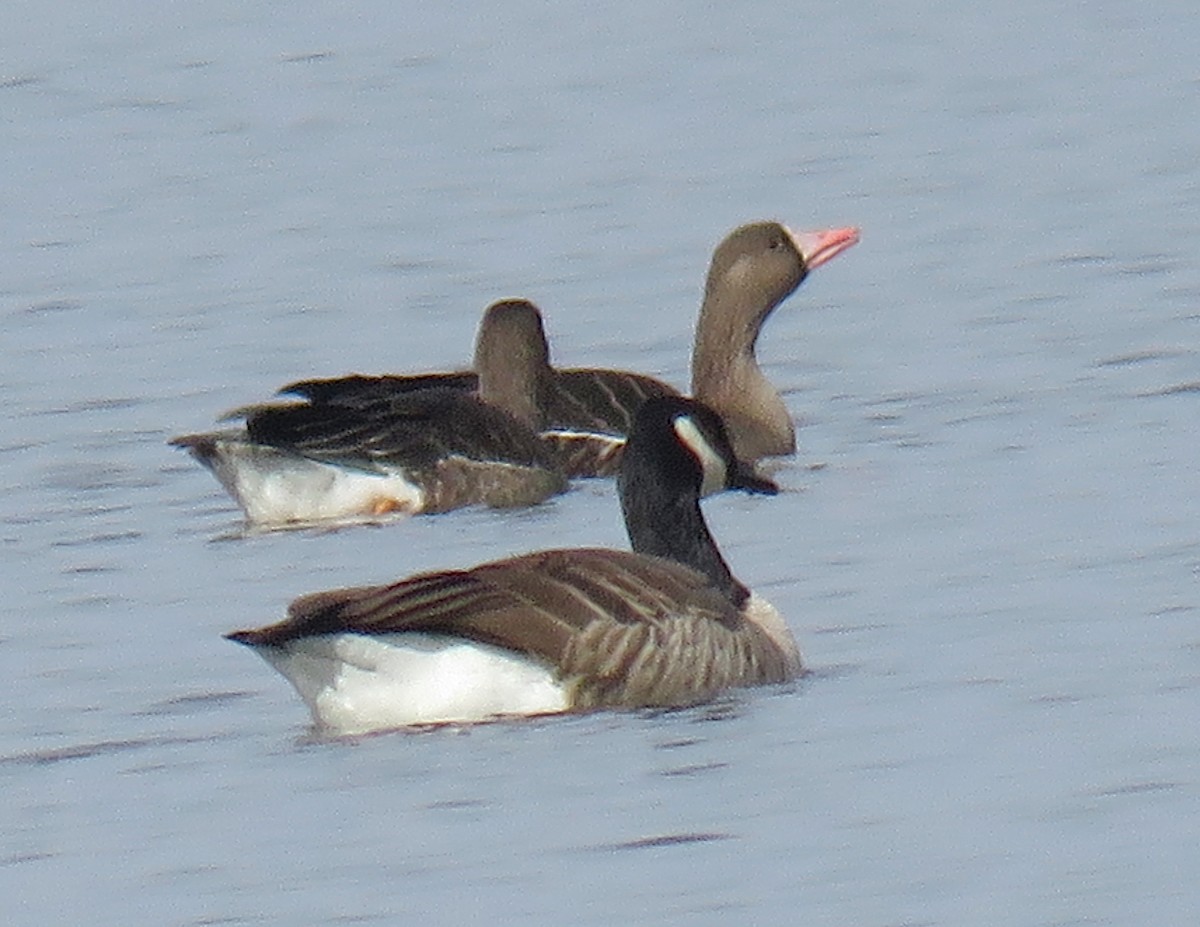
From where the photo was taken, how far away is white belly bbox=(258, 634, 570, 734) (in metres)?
10.7

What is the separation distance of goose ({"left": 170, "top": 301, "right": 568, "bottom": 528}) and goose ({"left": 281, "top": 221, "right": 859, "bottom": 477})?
16 centimetres

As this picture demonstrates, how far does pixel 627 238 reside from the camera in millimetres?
21969

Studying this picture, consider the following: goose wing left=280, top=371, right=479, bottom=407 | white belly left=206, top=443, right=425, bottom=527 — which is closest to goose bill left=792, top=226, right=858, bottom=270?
goose wing left=280, top=371, right=479, bottom=407

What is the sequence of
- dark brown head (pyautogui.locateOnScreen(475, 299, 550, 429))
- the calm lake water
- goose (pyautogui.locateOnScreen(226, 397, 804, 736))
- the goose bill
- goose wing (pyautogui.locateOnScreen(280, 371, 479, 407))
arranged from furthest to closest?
the goose bill → dark brown head (pyautogui.locateOnScreen(475, 299, 550, 429)) → goose wing (pyautogui.locateOnScreen(280, 371, 479, 407)) → goose (pyautogui.locateOnScreen(226, 397, 804, 736)) → the calm lake water

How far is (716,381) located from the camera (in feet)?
58.0

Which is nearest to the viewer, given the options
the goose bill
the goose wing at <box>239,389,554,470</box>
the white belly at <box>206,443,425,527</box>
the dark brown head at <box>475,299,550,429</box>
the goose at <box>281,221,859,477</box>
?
the goose wing at <box>239,389,554,470</box>

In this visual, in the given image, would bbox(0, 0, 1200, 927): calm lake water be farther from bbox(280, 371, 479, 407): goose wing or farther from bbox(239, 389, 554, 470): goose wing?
bbox(280, 371, 479, 407): goose wing

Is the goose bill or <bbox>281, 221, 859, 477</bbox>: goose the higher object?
the goose bill

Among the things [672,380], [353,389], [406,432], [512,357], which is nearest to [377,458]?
[406,432]

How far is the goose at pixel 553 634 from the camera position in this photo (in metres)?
10.7

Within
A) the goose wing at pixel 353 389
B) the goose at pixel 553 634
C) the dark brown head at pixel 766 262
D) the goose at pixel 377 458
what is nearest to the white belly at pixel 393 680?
the goose at pixel 553 634

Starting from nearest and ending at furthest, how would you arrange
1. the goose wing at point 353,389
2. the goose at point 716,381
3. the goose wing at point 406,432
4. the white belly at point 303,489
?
the goose wing at point 406,432 → the white belly at point 303,489 → the goose wing at point 353,389 → the goose at point 716,381

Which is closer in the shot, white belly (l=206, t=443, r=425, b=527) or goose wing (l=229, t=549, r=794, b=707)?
goose wing (l=229, t=549, r=794, b=707)

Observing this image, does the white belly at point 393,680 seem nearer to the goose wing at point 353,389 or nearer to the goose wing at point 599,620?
Result: the goose wing at point 599,620
